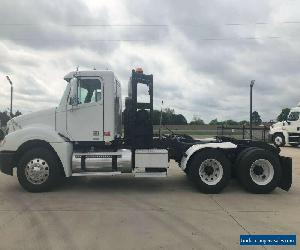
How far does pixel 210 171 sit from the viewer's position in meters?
10.0

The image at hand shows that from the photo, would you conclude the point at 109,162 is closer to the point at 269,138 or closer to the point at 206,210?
the point at 206,210

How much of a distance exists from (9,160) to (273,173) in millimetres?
6367

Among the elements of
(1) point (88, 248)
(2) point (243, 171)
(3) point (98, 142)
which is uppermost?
(3) point (98, 142)

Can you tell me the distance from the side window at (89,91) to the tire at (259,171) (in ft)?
12.8

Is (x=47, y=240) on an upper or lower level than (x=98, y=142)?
lower

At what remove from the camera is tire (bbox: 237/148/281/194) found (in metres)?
9.92

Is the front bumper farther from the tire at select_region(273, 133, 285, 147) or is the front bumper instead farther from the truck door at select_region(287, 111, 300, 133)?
the truck door at select_region(287, 111, 300, 133)

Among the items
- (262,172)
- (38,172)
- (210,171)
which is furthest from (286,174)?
(38,172)

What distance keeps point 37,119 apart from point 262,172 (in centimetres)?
572

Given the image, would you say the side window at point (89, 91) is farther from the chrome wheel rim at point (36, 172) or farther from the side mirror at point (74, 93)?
the chrome wheel rim at point (36, 172)

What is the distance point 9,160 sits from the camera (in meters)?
9.98

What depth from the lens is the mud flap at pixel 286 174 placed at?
32.9 feet

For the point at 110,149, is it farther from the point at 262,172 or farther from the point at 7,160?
the point at 262,172

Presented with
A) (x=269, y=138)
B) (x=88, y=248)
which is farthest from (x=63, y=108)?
(x=269, y=138)
